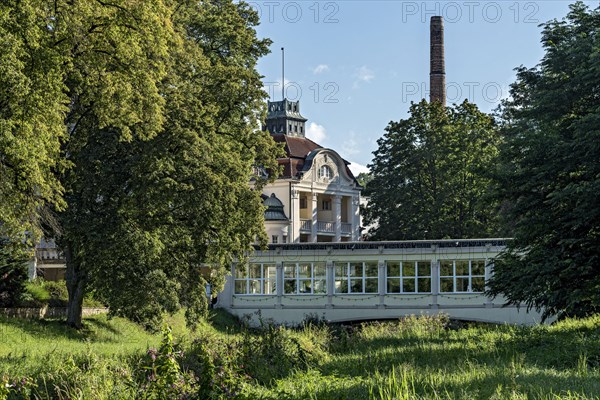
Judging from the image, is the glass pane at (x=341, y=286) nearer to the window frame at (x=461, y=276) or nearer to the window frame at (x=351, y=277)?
the window frame at (x=351, y=277)

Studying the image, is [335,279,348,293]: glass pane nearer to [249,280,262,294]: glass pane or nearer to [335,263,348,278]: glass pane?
[335,263,348,278]: glass pane

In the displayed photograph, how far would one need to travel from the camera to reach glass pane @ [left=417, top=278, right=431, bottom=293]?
165ft

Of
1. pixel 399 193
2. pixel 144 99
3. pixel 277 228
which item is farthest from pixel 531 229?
pixel 277 228

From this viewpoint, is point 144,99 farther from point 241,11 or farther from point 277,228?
point 277,228

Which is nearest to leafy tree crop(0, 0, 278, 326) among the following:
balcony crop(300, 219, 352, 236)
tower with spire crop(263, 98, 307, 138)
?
balcony crop(300, 219, 352, 236)

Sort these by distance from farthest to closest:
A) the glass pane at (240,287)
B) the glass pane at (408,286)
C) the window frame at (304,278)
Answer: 1. the glass pane at (240,287)
2. the window frame at (304,278)
3. the glass pane at (408,286)

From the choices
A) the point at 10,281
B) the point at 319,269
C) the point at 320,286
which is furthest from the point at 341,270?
the point at 10,281

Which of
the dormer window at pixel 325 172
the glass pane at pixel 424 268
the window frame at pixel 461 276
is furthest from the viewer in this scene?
the dormer window at pixel 325 172

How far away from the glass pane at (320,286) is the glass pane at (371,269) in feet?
7.72

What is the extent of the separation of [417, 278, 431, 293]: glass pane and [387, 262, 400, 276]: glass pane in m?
1.20

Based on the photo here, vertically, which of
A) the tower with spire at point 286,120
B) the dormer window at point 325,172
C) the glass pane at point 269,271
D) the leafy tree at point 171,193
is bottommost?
the glass pane at point 269,271

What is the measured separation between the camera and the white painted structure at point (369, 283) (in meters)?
49.0

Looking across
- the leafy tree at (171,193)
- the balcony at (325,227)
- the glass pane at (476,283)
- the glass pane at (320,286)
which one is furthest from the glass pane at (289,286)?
the balcony at (325,227)

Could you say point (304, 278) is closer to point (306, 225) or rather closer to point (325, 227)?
point (306, 225)
